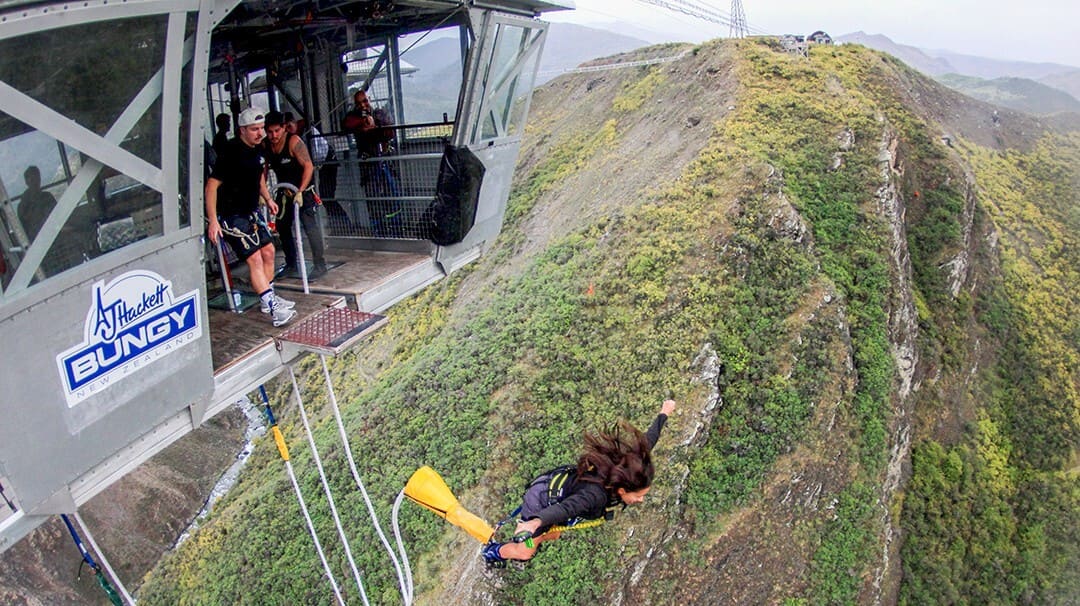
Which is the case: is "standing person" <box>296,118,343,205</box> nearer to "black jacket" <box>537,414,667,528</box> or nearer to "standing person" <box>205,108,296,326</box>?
"standing person" <box>205,108,296,326</box>

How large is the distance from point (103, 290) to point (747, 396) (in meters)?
12.5

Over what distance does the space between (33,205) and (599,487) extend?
349cm

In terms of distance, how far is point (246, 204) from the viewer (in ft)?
16.2

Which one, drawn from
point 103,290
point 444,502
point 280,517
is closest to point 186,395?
point 103,290

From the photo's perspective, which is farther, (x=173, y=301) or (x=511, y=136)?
(x=511, y=136)

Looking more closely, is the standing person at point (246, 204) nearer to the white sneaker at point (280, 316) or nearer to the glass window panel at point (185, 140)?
the white sneaker at point (280, 316)

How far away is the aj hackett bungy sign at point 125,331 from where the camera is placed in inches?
133

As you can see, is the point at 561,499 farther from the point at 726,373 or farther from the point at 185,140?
the point at 726,373

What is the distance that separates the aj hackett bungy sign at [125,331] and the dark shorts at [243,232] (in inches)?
41.3

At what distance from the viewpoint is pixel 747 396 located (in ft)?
44.2

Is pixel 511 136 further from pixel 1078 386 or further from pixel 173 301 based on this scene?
pixel 1078 386

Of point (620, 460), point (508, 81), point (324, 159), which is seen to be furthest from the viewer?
point (324, 159)

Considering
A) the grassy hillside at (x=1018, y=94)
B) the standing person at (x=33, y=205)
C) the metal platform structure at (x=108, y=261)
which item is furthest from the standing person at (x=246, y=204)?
the grassy hillside at (x=1018, y=94)

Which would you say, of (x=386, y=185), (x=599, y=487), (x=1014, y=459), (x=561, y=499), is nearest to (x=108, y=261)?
(x=561, y=499)
